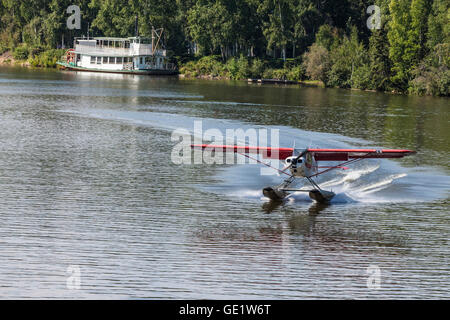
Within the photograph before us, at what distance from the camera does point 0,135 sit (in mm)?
33125

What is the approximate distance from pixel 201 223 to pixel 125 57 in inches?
3416

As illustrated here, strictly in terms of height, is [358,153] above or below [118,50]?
below

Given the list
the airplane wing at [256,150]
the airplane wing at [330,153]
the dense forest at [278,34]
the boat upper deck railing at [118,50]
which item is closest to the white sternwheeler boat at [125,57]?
the boat upper deck railing at [118,50]

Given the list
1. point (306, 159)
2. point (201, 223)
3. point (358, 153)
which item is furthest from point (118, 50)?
point (201, 223)

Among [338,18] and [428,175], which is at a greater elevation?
[338,18]

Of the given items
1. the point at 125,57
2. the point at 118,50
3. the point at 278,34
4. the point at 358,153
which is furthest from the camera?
the point at 125,57

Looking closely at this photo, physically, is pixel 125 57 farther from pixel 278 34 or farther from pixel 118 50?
pixel 278 34

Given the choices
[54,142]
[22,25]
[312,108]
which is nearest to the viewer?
[54,142]

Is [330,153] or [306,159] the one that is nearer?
[306,159]

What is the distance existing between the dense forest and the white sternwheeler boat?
124 inches

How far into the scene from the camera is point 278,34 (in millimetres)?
87750
